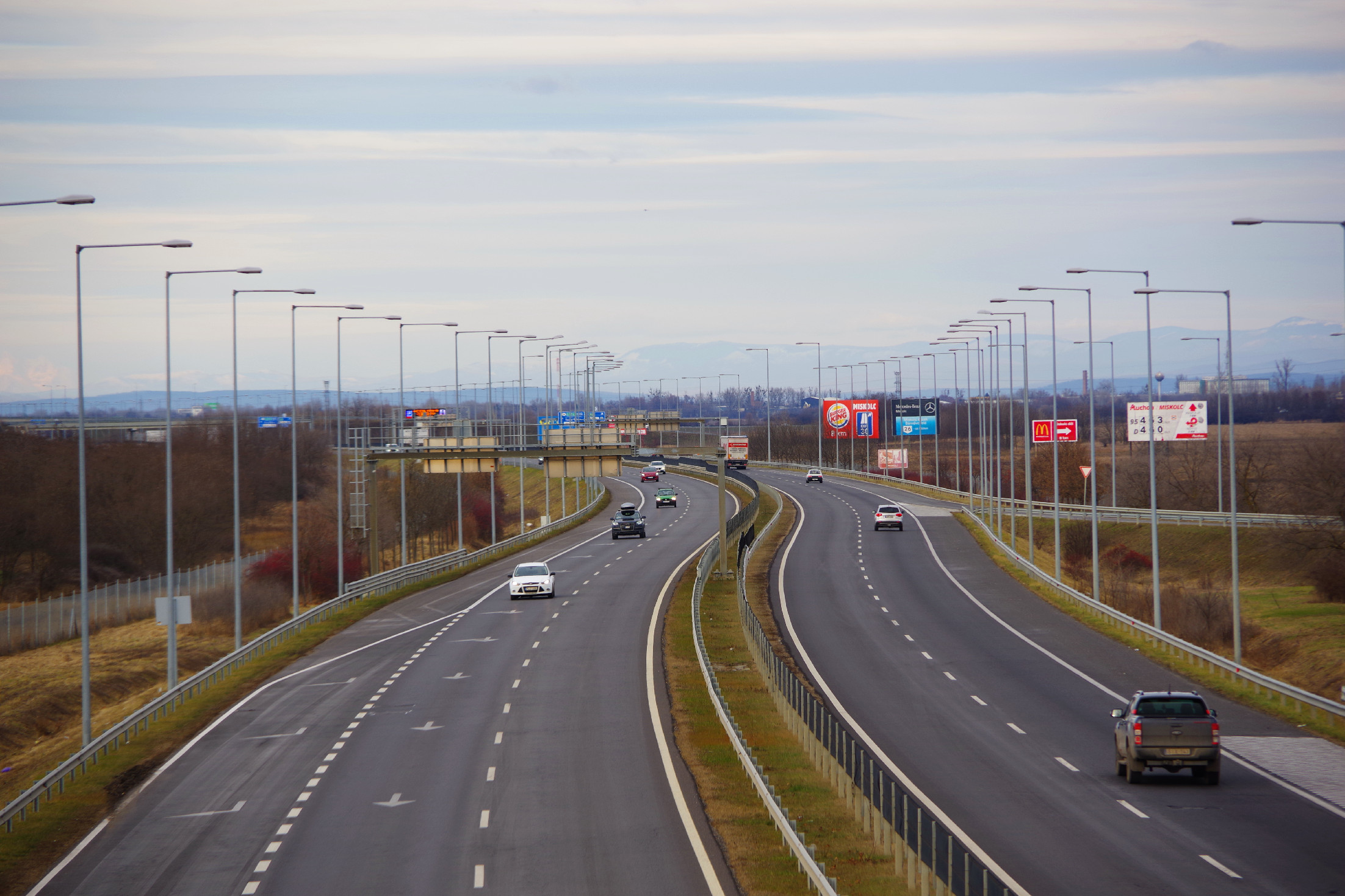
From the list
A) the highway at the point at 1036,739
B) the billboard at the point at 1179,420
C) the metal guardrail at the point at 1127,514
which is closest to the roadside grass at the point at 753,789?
the highway at the point at 1036,739

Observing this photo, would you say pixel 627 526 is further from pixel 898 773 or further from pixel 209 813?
pixel 209 813

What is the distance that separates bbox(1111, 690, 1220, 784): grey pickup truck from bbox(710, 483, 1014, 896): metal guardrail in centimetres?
429

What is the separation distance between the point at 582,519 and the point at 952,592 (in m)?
44.8

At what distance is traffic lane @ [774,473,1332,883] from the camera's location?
19141 mm

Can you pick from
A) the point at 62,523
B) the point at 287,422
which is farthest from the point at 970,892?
the point at 287,422

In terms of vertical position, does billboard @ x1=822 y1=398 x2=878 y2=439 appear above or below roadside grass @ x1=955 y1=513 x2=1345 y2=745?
above

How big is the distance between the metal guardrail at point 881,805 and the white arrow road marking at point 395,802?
5955 mm

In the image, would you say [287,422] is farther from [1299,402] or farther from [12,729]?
[1299,402]

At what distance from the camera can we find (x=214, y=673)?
36.6m

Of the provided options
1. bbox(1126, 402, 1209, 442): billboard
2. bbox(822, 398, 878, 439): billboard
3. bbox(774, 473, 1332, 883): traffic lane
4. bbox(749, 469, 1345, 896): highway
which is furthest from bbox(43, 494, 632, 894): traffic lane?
bbox(822, 398, 878, 439): billboard

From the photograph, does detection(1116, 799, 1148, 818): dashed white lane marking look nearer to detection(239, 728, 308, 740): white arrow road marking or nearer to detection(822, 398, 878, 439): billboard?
detection(239, 728, 308, 740): white arrow road marking

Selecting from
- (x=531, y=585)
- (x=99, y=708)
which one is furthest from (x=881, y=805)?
(x=99, y=708)

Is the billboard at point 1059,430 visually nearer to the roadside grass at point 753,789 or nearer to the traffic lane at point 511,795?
the roadside grass at point 753,789

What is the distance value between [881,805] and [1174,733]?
7271 mm
